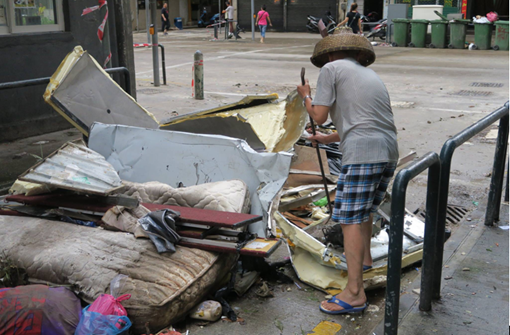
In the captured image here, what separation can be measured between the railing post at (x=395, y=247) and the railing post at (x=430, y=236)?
45 centimetres

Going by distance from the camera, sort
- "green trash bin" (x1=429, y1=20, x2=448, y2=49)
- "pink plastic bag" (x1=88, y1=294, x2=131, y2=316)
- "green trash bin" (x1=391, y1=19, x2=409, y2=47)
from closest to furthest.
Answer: "pink plastic bag" (x1=88, y1=294, x2=131, y2=316), "green trash bin" (x1=429, y1=20, x2=448, y2=49), "green trash bin" (x1=391, y1=19, x2=409, y2=47)

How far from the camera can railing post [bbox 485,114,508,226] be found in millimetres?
4418

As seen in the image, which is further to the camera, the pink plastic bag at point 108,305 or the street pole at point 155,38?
the street pole at point 155,38

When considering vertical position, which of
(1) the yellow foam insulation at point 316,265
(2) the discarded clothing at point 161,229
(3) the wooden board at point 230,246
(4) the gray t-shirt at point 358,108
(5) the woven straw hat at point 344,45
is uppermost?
(5) the woven straw hat at point 344,45

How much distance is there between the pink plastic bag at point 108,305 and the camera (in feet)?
9.65

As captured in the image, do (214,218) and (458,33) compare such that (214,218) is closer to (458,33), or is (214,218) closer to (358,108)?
(358,108)

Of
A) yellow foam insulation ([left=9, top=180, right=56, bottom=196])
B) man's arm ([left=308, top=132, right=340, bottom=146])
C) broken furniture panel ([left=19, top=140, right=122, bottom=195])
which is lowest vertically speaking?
yellow foam insulation ([left=9, top=180, right=56, bottom=196])

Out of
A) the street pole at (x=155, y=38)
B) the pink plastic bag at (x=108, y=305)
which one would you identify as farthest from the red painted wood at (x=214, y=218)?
the street pole at (x=155, y=38)

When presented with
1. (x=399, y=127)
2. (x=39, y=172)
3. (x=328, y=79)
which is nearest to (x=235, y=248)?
(x=328, y=79)

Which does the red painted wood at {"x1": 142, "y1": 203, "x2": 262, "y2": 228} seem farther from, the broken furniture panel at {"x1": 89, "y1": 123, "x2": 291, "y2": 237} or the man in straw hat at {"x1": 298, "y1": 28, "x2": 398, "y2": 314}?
the man in straw hat at {"x1": 298, "y1": 28, "x2": 398, "y2": 314}

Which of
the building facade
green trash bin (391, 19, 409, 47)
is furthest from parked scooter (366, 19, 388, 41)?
the building facade

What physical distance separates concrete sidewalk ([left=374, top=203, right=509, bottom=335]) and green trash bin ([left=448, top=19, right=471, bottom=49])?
61.1 ft

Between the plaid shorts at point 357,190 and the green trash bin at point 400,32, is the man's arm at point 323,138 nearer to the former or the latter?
the plaid shorts at point 357,190

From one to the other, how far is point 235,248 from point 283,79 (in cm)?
Result: 1056
